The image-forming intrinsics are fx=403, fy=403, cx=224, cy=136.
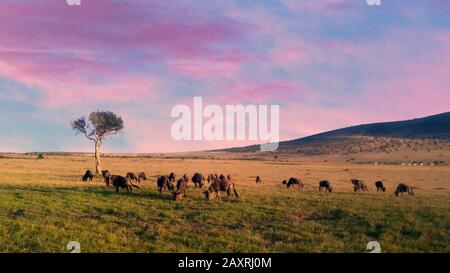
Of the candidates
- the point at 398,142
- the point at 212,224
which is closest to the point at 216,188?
the point at 212,224

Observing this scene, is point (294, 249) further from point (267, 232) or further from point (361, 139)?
point (361, 139)

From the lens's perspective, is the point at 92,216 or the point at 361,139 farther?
the point at 361,139

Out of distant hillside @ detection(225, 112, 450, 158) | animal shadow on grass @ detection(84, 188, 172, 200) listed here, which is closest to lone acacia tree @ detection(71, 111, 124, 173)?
animal shadow on grass @ detection(84, 188, 172, 200)

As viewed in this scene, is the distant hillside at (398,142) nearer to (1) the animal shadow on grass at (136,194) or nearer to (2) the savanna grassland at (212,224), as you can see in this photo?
(1) the animal shadow on grass at (136,194)

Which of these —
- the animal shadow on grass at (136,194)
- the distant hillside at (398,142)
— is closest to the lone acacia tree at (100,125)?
the animal shadow on grass at (136,194)

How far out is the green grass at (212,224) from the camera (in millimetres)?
14391

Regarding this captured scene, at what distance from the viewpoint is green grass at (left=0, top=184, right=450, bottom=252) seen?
14.4 metres

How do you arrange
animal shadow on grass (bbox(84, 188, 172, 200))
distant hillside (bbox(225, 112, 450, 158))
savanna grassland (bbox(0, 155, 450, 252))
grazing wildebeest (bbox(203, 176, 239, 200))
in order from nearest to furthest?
savanna grassland (bbox(0, 155, 450, 252)) < grazing wildebeest (bbox(203, 176, 239, 200)) < animal shadow on grass (bbox(84, 188, 172, 200)) < distant hillside (bbox(225, 112, 450, 158))

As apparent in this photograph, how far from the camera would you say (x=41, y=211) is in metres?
20.4

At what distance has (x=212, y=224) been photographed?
1778 cm

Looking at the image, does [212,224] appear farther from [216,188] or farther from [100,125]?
[100,125]

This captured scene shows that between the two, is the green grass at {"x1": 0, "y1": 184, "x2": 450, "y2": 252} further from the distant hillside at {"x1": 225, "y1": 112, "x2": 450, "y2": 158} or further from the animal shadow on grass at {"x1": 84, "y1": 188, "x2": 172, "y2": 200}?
the distant hillside at {"x1": 225, "y1": 112, "x2": 450, "y2": 158}
